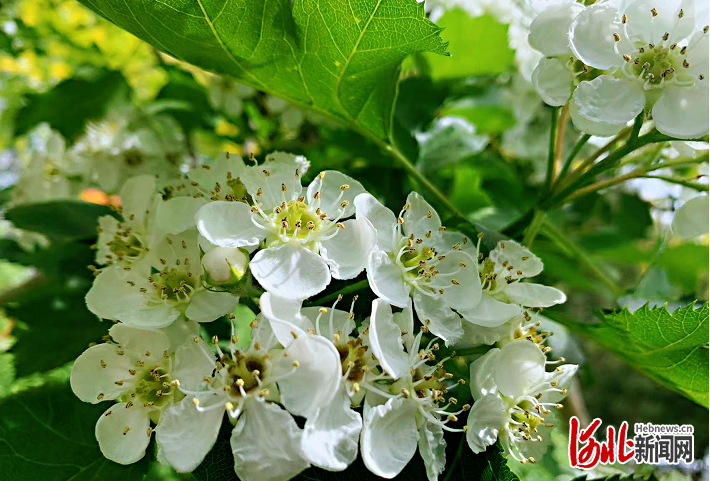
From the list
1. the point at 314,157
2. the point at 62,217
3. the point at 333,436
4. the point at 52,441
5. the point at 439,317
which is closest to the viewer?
the point at 333,436

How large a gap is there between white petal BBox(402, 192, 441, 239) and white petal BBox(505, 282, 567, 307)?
11 cm

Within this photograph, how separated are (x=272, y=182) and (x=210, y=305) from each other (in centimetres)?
15

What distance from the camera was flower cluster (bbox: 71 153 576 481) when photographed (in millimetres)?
535

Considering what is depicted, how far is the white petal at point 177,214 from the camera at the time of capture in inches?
25.6

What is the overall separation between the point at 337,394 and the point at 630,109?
0.42 m

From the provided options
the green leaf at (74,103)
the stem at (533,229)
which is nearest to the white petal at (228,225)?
the stem at (533,229)

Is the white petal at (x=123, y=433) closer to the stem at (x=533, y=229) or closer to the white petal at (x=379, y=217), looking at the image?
the white petal at (x=379, y=217)

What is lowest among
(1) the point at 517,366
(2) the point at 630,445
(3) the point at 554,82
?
(2) the point at 630,445

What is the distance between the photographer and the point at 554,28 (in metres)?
0.67

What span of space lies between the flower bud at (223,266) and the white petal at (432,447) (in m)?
0.23

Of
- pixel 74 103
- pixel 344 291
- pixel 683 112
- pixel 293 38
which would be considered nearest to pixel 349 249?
pixel 344 291

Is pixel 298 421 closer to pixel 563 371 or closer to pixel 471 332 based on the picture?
pixel 471 332

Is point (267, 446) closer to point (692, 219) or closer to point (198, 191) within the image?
point (198, 191)

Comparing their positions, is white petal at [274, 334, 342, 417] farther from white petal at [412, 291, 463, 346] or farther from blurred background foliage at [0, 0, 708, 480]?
blurred background foliage at [0, 0, 708, 480]
